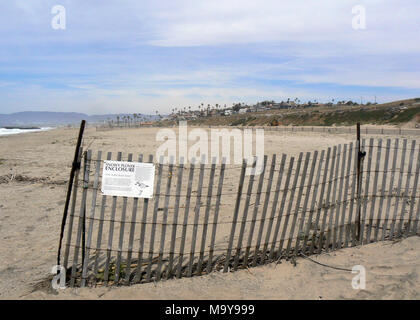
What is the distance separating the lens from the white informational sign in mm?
4574

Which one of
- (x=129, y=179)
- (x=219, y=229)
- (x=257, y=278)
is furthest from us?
(x=219, y=229)

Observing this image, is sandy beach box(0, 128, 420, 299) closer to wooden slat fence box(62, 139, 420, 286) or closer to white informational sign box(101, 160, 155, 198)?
wooden slat fence box(62, 139, 420, 286)

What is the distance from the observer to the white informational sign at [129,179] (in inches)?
180

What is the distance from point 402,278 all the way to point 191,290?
298cm

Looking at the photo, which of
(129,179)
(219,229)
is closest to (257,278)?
(219,229)

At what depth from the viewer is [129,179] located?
4613mm

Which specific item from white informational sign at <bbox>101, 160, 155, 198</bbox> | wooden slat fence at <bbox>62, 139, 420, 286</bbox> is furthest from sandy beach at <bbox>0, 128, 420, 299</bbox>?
white informational sign at <bbox>101, 160, 155, 198</bbox>

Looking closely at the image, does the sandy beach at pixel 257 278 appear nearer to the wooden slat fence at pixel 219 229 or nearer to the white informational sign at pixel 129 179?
the wooden slat fence at pixel 219 229

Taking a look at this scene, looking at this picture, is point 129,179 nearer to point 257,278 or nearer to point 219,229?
point 257,278

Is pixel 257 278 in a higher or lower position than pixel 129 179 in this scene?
lower

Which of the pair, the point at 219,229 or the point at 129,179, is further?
the point at 219,229

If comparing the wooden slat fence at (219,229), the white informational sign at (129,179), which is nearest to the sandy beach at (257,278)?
the wooden slat fence at (219,229)
